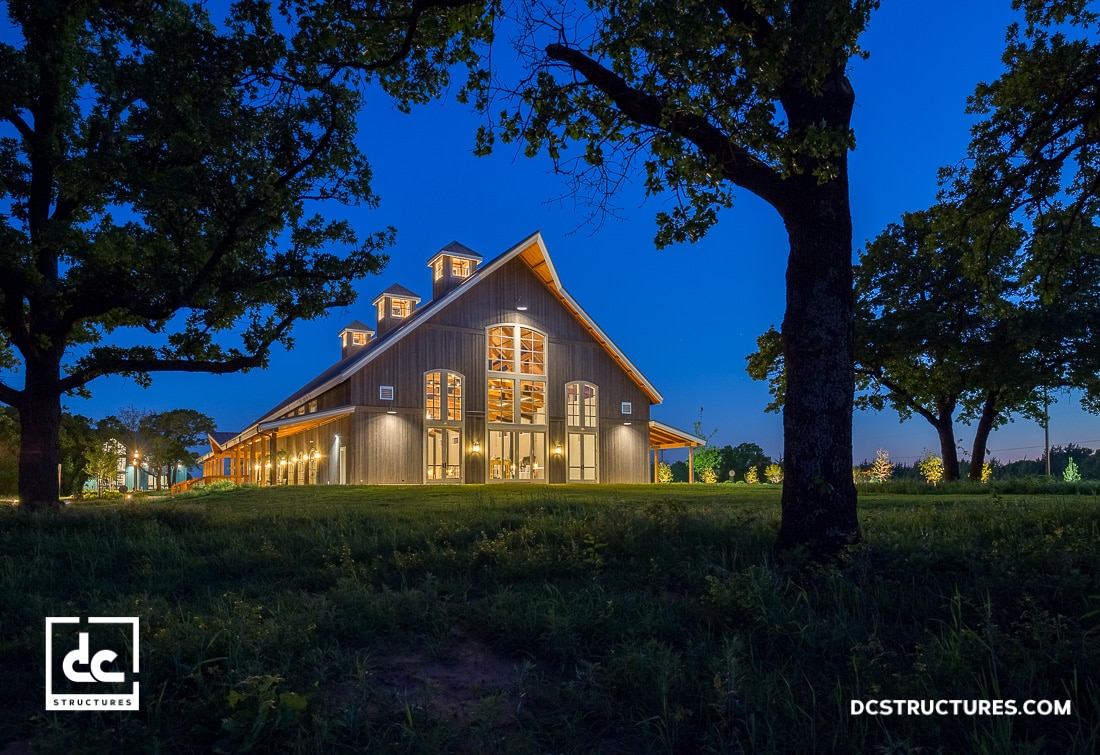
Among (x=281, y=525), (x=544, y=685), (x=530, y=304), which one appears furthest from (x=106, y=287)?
(x=530, y=304)

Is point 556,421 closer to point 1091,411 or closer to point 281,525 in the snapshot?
point 1091,411

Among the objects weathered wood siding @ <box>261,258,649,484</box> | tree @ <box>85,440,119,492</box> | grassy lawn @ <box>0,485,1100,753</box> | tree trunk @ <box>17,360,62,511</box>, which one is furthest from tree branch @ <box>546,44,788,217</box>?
tree @ <box>85,440,119,492</box>

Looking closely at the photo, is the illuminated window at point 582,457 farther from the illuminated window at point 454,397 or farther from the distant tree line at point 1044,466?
the distant tree line at point 1044,466

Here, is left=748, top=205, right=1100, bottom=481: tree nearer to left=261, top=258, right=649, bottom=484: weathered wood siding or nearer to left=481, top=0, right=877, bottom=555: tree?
left=261, top=258, right=649, bottom=484: weathered wood siding

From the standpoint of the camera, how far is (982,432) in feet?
87.3

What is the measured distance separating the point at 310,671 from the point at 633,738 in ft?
6.41

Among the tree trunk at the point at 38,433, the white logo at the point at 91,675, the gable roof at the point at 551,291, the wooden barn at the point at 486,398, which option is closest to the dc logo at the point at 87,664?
the white logo at the point at 91,675

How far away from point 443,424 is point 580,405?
682cm

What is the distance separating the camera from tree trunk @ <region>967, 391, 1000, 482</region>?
25953 mm

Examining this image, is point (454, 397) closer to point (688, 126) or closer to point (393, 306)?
point (393, 306)

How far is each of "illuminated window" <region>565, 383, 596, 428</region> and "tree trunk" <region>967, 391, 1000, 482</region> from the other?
50.2 ft

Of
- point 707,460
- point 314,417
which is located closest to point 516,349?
point 314,417

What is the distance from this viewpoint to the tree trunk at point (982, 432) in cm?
2595

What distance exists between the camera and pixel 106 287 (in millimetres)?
12250
